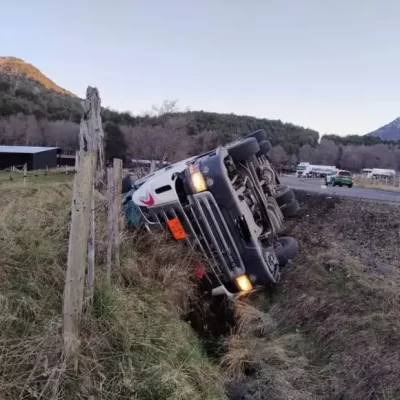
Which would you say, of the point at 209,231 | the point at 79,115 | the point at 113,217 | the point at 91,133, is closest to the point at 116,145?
the point at 79,115

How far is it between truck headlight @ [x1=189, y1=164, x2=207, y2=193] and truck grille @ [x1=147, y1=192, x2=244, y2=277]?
9cm

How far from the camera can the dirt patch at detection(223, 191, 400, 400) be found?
383cm

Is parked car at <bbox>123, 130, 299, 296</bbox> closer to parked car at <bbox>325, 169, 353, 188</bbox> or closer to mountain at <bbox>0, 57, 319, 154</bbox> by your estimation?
parked car at <bbox>325, 169, 353, 188</bbox>

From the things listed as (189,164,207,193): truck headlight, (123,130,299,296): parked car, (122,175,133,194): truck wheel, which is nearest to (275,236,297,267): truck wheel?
(123,130,299,296): parked car

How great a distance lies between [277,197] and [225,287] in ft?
9.94

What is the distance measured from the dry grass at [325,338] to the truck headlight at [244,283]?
0.37 meters

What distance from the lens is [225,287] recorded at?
5.78m

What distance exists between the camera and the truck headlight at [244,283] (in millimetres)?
5621

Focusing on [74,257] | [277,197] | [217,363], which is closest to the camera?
[74,257]

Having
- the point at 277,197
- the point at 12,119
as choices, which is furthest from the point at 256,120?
the point at 277,197

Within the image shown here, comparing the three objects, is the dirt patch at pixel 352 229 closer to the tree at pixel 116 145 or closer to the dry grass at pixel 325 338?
the dry grass at pixel 325 338

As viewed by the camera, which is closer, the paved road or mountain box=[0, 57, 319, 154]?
the paved road

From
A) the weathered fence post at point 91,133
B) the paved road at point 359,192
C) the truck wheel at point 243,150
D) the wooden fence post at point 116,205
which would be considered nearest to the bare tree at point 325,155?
the paved road at point 359,192

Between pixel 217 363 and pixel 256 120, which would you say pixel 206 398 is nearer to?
pixel 217 363
